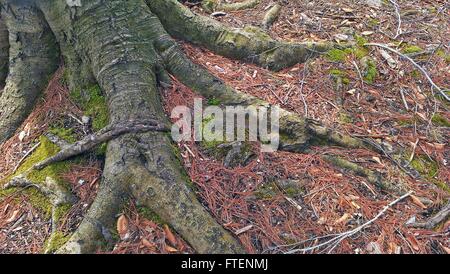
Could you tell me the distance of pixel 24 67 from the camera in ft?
11.6

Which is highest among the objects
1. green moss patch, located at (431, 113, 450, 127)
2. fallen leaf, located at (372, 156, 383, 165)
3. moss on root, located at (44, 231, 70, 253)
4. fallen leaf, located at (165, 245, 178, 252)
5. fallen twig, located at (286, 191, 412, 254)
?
moss on root, located at (44, 231, 70, 253)

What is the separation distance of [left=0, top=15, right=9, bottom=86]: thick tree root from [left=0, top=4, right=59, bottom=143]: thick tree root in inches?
7.0

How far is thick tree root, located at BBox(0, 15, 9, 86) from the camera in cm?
361

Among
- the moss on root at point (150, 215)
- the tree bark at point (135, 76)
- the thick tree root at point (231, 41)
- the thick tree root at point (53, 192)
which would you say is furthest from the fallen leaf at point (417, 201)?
the thick tree root at point (53, 192)

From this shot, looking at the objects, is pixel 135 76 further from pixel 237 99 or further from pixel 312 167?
pixel 312 167

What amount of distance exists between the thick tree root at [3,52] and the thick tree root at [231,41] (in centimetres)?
134

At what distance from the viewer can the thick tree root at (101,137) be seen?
2990mm

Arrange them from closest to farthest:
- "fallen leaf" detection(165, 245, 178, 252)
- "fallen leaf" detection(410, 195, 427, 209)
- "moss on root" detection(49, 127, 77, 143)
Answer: "fallen leaf" detection(165, 245, 178, 252) → "fallen leaf" detection(410, 195, 427, 209) → "moss on root" detection(49, 127, 77, 143)

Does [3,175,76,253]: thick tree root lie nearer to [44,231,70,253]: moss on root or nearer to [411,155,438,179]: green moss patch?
[44,231,70,253]: moss on root

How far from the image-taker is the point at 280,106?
344 centimetres

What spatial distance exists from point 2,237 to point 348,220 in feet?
8.04

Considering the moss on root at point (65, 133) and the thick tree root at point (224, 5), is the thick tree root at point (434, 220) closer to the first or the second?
the moss on root at point (65, 133)

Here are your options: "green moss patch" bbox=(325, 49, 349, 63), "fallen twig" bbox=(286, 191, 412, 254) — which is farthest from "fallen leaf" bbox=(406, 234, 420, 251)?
"green moss patch" bbox=(325, 49, 349, 63)
